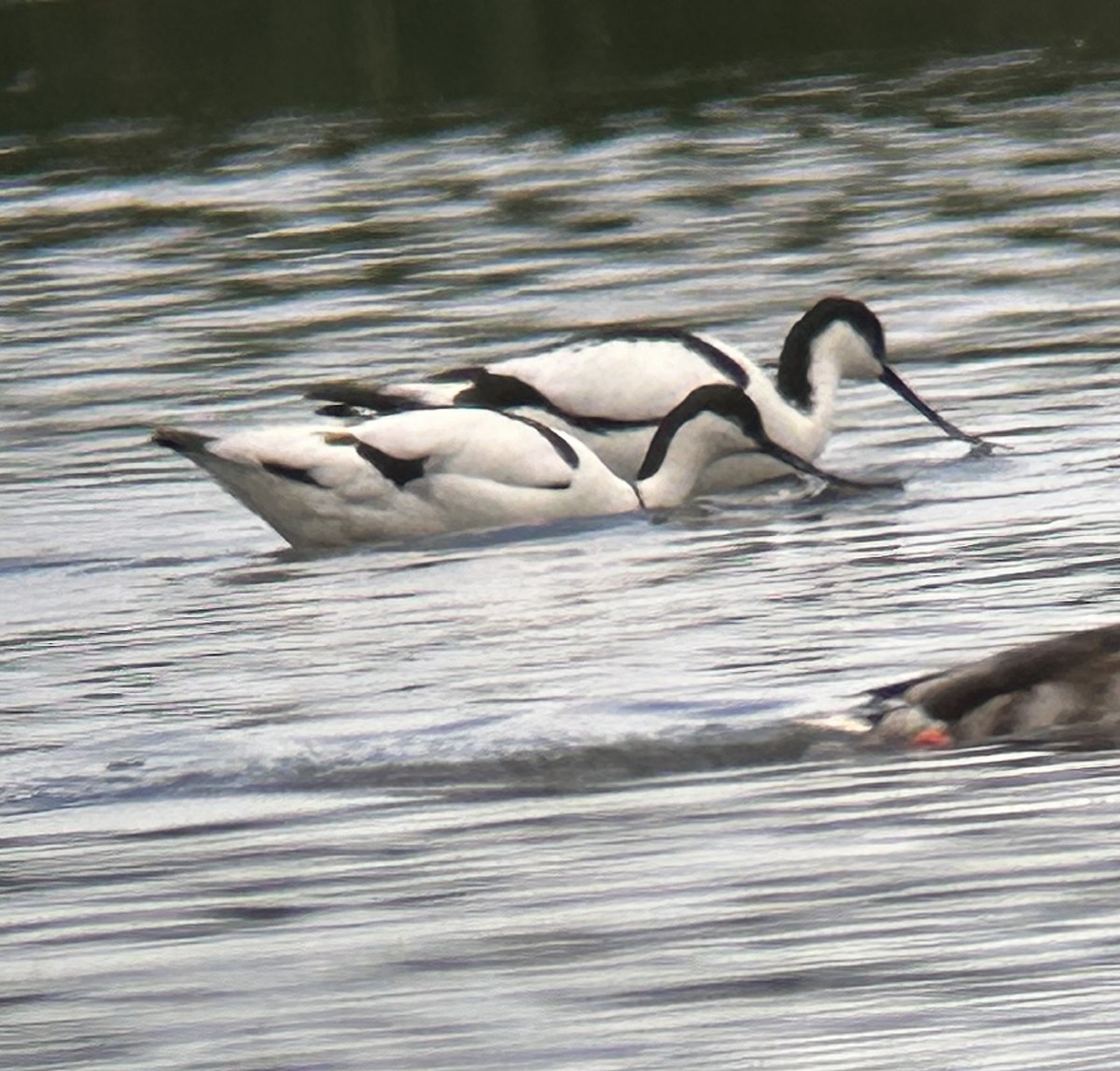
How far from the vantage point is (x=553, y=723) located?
32.1 feet

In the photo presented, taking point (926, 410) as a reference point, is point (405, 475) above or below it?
above

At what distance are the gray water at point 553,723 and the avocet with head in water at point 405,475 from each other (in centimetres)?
19

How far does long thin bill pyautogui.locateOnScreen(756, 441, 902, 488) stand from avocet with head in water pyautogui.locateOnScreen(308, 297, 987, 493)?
0.18 ft

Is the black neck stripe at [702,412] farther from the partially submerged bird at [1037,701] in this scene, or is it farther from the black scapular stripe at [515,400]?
the partially submerged bird at [1037,701]

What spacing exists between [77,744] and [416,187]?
64.8 ft

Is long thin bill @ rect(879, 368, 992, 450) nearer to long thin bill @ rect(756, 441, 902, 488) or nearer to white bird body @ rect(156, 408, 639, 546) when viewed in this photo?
long thin bill @ rect(756, 441, 902, 488)

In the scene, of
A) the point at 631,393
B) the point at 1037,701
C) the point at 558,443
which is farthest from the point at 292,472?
the point at 1037,701

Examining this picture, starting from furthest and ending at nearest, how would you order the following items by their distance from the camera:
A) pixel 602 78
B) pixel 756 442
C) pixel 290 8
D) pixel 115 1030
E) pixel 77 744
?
pixel 290 8 < pixel 602 78 < pixel 756 442 < pixel 77 744 < pixel 115 1030

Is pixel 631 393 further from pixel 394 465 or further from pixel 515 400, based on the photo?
pixel 394 465

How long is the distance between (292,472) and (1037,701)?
5468 mm

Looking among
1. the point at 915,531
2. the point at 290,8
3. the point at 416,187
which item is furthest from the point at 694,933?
the point at 290,8

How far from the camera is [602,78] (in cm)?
3922

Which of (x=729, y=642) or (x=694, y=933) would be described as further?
(x=729, y=642)

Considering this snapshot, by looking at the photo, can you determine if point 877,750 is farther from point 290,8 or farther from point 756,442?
point 290,8
